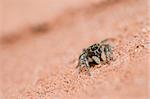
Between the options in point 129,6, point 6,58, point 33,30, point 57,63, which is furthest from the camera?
point 33,30

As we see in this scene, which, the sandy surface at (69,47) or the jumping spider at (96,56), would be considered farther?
the jumping spider at (96,56)

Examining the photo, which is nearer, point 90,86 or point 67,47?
point 90,86

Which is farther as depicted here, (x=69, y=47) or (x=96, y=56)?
(x=69, y=47)

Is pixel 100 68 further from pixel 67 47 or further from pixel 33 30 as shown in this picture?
pixel 33 30

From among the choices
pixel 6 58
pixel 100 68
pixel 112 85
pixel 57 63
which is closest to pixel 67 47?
pixel 57 63
